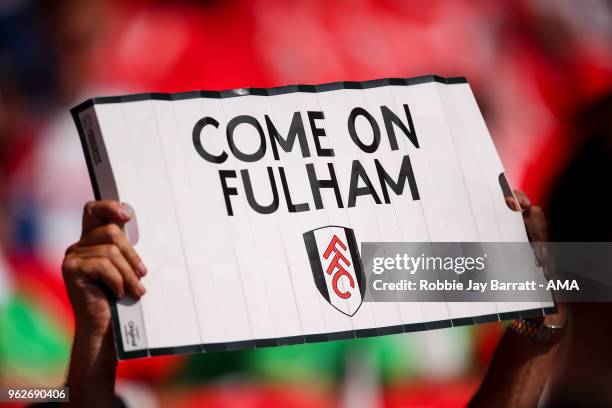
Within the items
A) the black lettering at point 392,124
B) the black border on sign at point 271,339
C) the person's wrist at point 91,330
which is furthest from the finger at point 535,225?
the person's wrist at point 91,330

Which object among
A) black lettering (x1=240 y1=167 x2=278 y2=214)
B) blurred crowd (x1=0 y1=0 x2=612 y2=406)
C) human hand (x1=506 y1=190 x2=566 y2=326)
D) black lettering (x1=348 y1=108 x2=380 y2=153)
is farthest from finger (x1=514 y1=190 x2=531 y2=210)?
blurred crowd (x1=0 y1=0 x2=612 y2=406)

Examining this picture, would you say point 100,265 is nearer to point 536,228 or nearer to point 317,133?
point 317,133

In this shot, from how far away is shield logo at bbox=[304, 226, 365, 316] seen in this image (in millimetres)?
1369

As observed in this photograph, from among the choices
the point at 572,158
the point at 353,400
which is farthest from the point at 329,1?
the point at 353,400

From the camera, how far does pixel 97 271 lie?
1.26 m

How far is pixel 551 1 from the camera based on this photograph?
245cm

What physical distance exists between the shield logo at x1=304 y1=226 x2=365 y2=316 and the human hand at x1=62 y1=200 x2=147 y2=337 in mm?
304

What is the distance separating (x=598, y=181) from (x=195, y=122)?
0.95 meters

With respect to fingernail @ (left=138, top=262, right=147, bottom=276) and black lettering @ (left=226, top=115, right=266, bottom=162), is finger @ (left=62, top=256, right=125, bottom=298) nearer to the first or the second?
fingernail @ (left=138, top=262, right=147, bottom=276)

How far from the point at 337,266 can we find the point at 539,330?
0.53 metres

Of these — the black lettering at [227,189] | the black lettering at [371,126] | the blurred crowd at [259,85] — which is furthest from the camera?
the blurred crowd at [259,85]

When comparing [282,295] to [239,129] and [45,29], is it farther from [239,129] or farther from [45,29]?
[45,29]

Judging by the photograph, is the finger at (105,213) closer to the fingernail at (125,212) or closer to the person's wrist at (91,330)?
the fingernail at (125,212)

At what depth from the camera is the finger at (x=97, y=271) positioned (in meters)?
1.25
